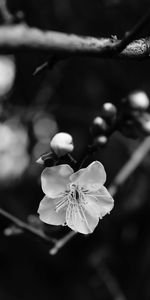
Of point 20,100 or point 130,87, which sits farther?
point 20,100

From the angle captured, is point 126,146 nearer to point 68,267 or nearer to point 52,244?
point 68,267

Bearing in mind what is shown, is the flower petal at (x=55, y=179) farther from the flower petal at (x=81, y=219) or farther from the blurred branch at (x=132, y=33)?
the blurred branch at (x=132, y=33)

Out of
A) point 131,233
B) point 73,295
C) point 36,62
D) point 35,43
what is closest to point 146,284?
point 131,233

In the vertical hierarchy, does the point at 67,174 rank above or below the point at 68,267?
above

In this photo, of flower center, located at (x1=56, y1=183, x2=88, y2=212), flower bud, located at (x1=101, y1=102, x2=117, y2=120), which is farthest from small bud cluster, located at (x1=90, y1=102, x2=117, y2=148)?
flower center, located at (x1=56, y1=183, x2=88, y2=212)

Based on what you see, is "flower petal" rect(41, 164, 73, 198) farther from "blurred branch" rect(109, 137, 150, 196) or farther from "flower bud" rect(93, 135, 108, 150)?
"blurred branch" rect(109, 137, 150, 196)
